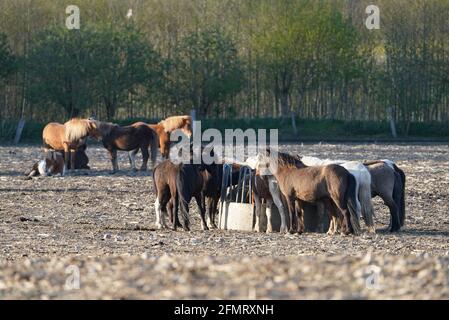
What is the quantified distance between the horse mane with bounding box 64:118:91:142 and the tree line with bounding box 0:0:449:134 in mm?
20204

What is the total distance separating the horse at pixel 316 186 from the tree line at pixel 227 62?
34292mm

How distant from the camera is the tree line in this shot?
2023 inches

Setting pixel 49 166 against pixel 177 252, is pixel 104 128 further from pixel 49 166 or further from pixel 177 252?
pixel 177 252

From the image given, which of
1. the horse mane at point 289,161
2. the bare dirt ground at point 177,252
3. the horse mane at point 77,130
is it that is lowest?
the bare dirt ground at point 177,252

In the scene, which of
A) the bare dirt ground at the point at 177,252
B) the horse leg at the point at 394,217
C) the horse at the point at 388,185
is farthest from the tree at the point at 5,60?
the horse leg at the point at 394,217

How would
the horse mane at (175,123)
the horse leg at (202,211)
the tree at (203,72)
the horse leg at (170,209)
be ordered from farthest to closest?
the tree at (203,72)
the horse mane at (175,123)
the horse leg at (170,209)
the horse leg at (202,211)

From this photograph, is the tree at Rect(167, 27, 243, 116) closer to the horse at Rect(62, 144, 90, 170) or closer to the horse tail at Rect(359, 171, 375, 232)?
the horse at Rect(62, 144, 90, 170)

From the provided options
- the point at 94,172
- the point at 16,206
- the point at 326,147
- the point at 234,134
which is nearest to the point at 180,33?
the point at 234,134

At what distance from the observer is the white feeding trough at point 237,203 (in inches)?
691

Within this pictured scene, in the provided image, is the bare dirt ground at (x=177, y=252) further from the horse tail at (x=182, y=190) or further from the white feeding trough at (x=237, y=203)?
the white feeding trough at (x=237, y=203)

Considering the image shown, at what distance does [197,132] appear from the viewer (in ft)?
117

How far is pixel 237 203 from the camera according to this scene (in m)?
17.7

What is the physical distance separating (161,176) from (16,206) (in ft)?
15.4

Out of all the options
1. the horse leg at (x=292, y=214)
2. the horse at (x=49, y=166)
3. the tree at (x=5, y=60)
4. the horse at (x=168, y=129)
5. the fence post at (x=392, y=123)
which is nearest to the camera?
the horse leg at (x=292, y=214)
